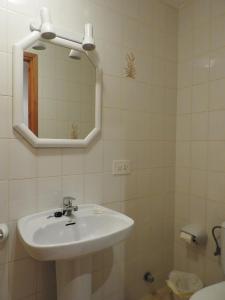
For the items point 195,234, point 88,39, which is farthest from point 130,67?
point 195,234

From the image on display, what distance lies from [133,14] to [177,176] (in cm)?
131

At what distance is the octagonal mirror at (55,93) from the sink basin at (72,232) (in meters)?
0.41

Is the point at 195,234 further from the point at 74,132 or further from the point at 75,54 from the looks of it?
the point at 75,54

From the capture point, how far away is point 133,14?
170cm

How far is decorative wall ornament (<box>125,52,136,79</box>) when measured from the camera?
1.68 metres

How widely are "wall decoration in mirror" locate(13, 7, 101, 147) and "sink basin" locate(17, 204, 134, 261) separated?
0.41 metres

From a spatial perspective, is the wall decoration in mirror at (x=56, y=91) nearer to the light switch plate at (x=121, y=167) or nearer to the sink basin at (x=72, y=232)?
the light switch plate at (x=121, y=167)

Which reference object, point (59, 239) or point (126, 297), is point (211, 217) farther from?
point (59, 239)

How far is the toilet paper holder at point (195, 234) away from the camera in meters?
1.74

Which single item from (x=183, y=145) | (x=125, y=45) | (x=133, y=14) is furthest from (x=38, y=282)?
(x=133, y=14)

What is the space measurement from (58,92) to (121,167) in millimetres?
669

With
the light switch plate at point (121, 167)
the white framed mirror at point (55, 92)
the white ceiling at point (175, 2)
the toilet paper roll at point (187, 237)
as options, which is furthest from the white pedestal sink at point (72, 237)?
the white ceiling at point (175, 2)

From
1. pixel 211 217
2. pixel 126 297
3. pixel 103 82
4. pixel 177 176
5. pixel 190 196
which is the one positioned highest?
pixel 103 82

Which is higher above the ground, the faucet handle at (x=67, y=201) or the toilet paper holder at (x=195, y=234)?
the faucet handle at (x=67, y=201)
